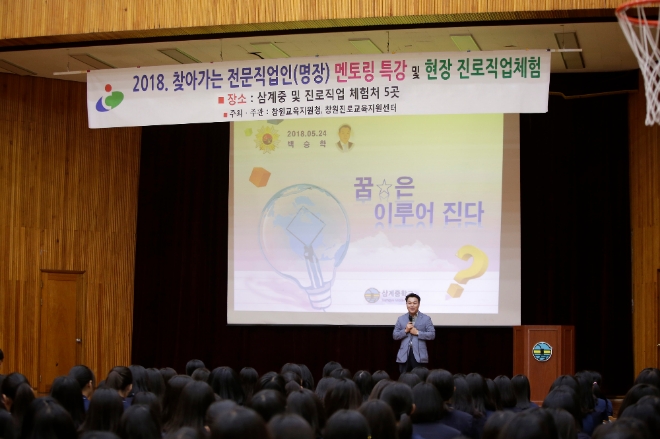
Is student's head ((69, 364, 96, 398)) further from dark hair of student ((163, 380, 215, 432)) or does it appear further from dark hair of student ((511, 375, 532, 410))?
dark hair of student ((511, 375, 532, 410))

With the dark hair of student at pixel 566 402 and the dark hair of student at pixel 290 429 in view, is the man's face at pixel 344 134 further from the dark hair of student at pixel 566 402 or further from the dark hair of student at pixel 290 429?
the dark hair of student at pixel 290 429

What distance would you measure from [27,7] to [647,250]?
267 inches

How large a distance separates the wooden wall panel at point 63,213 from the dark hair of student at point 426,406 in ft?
21.4

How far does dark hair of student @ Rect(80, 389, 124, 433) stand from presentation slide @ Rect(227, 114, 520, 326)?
5.87 metres

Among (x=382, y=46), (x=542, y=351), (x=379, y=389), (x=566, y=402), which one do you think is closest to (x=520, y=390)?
(x=566, y=402)

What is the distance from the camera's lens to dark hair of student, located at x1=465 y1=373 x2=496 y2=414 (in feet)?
14.6

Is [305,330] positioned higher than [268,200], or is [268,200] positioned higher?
[268,200]

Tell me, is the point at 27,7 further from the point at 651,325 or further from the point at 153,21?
the point at 651,325

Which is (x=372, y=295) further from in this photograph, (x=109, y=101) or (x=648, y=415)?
(x=648, y=415)

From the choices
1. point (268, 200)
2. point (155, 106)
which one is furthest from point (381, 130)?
point (155, 106)

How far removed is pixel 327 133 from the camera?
944cm

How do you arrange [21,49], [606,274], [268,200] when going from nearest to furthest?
[21,49] < [606,274] < [268,200]

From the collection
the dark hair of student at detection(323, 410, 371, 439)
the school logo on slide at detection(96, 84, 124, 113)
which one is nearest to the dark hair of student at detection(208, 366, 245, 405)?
the dark hair of student at detection(323, 410, 371, 439)

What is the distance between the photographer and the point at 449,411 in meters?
4.09
